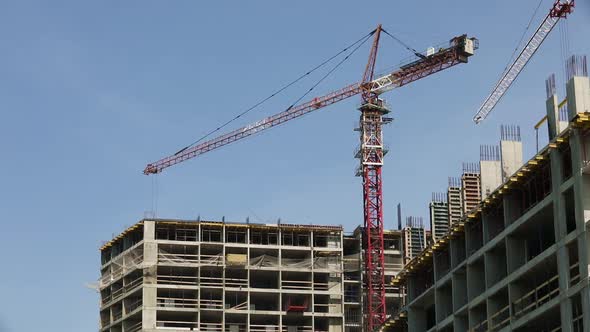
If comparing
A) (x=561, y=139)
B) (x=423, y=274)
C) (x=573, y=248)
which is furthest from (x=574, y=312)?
(x=423, y=274)

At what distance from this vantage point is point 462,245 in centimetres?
11575

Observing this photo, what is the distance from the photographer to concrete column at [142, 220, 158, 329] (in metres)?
192

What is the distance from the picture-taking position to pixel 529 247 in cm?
10450

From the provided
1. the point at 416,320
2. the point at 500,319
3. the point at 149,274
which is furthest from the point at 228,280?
the point at 500,319

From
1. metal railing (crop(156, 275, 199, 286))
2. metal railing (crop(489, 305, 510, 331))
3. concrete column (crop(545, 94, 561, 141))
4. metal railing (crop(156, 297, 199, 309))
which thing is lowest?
metal railing (crop(489, 305, 510, 331))

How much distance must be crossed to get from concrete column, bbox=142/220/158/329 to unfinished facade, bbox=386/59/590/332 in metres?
76.2

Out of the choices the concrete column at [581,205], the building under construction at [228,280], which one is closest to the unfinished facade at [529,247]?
the concrete column at [581,205]

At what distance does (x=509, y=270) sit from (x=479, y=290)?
766 cm

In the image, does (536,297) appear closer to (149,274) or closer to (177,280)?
(149,274)

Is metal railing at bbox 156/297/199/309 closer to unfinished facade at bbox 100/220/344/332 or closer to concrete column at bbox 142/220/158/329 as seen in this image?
unfinished facade at bbox 100/220/344/332

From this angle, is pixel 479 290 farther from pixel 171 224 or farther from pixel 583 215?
pixel 171 224

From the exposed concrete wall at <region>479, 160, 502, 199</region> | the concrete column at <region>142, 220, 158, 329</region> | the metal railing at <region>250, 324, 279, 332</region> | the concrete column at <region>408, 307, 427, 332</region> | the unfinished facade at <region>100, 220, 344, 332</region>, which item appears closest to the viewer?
the exposed concrete wall at <region>479, 160, 502, 199</region>

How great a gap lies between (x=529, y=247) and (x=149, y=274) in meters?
98.3

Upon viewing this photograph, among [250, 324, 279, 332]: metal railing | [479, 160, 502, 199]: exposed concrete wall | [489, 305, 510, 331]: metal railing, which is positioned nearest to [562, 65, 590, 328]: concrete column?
[489, 305, 510, 331]: metal railing
